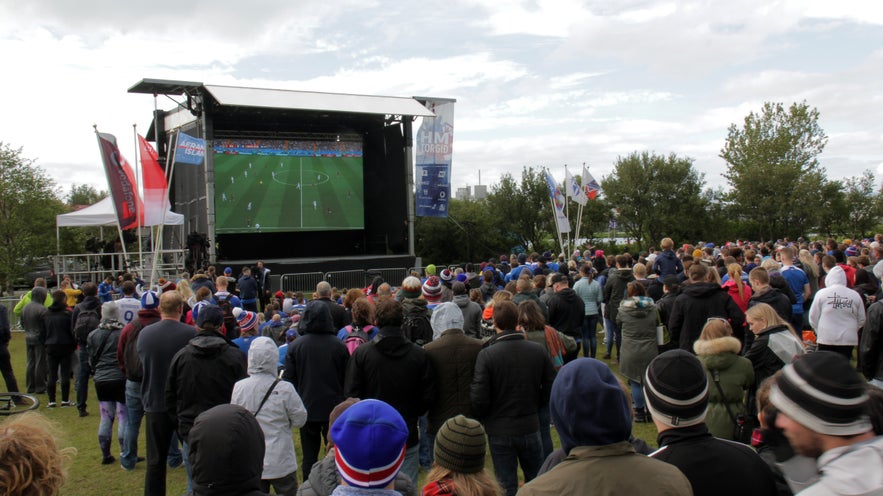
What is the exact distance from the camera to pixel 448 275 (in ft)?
26.8

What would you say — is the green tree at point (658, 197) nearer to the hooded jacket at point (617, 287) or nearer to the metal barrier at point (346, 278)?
A: the metal barrier at point (346, 278)

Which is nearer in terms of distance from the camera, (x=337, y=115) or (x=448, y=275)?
(x=448, y=275)

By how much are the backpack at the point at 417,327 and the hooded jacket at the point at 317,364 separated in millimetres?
853

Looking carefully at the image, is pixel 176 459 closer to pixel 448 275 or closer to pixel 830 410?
pixel 448 275

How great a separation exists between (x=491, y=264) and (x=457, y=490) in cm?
1022

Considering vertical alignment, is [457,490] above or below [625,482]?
below

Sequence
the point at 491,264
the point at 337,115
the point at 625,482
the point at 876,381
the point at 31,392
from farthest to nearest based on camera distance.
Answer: the point at 337,115 → the point at 491,264 → the point at 31,392 → the point at 876,381 → the point at 625,482

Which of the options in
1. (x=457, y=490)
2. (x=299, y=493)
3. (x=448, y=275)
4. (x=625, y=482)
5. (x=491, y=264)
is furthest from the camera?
(x=491, y=264)

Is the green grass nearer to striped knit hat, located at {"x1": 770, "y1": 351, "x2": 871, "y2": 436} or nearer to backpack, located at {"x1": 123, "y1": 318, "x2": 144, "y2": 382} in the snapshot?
backpack, located at {"x1": 123, "y1": 318, "x2": 144, "y2": 382}

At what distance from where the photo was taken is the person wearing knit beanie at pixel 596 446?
6.24 ft

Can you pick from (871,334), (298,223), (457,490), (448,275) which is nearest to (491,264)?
(448,275)

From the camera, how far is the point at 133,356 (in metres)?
5.50

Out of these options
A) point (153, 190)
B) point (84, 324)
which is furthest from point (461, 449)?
point (153, 190)

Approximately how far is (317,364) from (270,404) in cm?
79
